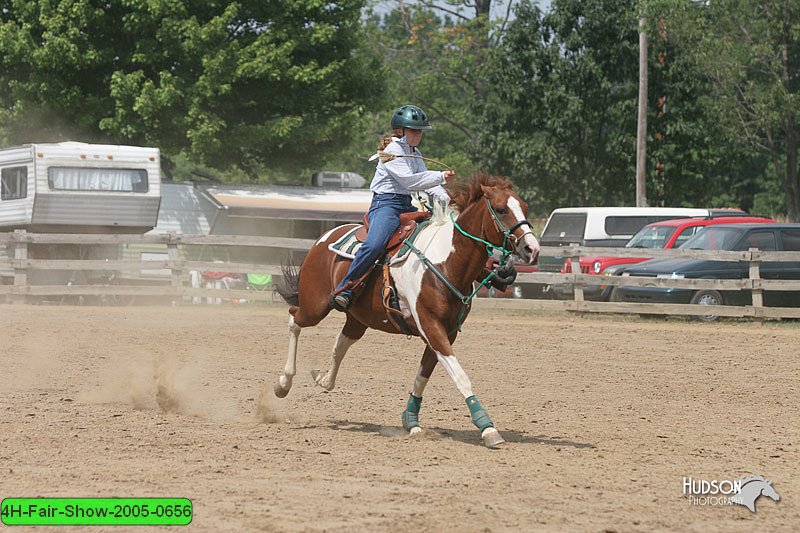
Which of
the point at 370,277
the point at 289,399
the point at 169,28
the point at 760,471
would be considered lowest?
the point at 289,399

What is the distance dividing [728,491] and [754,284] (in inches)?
532

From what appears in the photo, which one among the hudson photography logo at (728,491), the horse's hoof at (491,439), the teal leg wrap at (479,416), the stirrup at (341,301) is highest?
the stirrup at (341,301)

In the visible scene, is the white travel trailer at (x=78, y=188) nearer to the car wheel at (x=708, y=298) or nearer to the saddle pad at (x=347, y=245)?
the car wheel at (x=708, y=298)

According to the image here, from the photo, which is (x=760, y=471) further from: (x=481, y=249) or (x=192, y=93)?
(x=192, y=93)

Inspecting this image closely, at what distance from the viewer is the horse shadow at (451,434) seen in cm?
793

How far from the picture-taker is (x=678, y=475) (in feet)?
21.8

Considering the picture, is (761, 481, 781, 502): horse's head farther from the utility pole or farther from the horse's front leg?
the utility pole

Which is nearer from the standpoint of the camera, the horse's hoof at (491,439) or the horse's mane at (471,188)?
the horse's hoof at (491,439)

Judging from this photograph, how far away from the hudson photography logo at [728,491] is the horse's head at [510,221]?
189cm

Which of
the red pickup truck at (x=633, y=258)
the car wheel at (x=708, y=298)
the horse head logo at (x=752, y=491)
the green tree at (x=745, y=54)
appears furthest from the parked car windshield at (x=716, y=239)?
the green tree at (x=745, y=54)

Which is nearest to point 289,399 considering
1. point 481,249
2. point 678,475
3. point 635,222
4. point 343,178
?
point 481,249

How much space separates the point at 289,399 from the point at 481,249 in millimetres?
3146

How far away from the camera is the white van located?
83.9ft

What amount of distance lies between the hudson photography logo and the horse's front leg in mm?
1517
